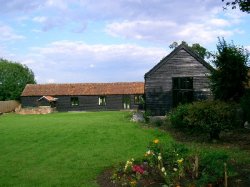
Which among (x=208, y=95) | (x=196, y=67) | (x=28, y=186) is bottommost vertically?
(x=28, y=186)

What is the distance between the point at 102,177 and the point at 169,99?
2574cm

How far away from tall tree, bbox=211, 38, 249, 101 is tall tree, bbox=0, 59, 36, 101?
5492 centimetres

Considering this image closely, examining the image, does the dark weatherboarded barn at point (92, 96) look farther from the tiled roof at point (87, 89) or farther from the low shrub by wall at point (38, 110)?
the low shrub by wall at point (38, 110)

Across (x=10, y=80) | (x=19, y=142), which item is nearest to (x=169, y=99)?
(x=19, y=142)

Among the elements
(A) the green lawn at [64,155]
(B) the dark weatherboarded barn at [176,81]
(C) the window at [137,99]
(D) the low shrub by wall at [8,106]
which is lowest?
(A) the green lawn at [64,155]

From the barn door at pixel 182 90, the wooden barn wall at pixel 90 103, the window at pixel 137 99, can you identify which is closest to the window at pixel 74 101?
the wooden barn wall at pixel 90 103

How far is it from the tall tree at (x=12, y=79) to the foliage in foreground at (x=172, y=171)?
65.7 meters

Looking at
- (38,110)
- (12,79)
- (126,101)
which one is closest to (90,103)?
(126,101)

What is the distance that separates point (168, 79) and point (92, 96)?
85.0ft

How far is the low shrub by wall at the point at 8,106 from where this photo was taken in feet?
200

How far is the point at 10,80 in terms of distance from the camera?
7500 centimetres

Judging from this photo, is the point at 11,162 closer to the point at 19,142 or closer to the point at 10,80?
the point at 19,142

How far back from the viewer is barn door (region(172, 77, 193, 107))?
35.5 meters

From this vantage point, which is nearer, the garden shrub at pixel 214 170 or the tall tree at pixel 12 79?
the garden shrub at pixel 214 170
